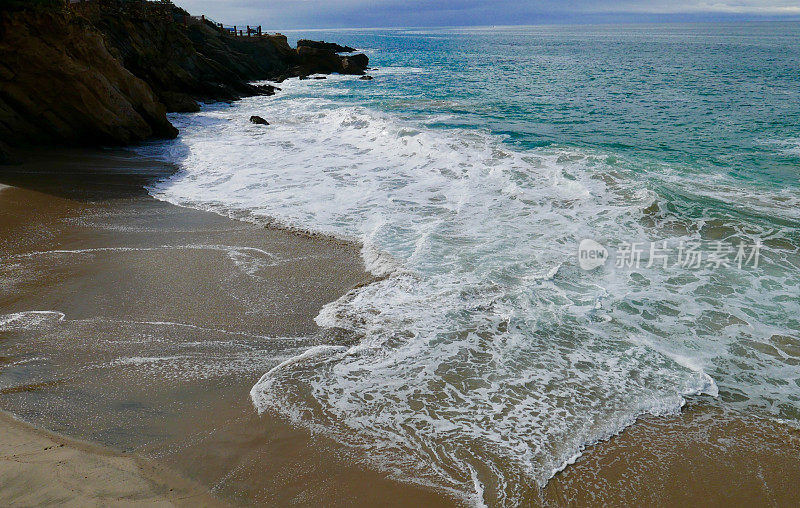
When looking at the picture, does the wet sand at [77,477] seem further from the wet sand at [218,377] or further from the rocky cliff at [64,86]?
the rocky cliff at [64,86]

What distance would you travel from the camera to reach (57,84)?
13.6m

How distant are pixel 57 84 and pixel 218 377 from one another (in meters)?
12.9

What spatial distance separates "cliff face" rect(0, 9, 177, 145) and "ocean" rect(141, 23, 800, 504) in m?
1.75

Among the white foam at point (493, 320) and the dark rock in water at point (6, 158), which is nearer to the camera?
the white foam at point (493, 320)

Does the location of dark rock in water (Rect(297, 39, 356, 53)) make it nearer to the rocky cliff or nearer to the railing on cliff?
the railing on cliff

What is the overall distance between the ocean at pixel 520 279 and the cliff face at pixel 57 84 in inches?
69.0

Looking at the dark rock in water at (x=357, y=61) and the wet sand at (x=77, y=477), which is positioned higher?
the dark rock in water at (x=357, y=61)

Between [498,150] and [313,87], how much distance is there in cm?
2421

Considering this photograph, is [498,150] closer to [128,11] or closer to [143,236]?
[143,236]

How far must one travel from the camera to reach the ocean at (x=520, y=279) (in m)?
4.47

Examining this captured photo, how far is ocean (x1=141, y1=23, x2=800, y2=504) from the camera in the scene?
447 centimetres

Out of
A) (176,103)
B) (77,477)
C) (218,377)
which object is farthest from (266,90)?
(77,477)

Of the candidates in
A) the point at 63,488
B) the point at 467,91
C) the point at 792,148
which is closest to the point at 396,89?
the point at 467,91

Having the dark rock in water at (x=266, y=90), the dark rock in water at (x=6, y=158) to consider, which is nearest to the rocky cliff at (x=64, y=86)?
the dark rock in water at (x=6, y=158)
